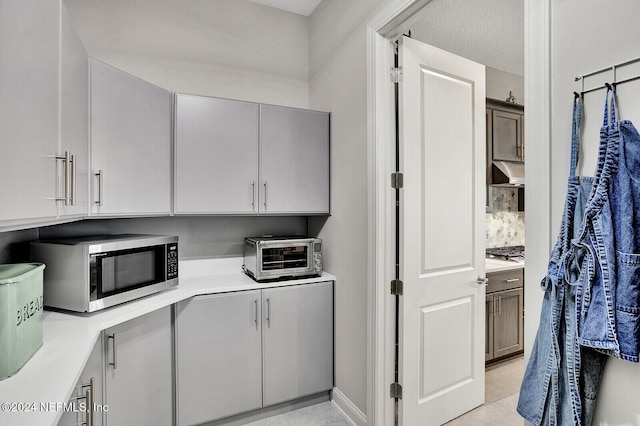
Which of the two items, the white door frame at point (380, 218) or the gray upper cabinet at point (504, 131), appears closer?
the white door frame at point (380, 218)

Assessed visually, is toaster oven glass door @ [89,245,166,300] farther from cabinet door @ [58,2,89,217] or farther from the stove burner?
the stove burner

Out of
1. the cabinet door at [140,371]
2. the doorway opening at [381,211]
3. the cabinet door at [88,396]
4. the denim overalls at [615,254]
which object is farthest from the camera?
the doorway opening at [381,211]

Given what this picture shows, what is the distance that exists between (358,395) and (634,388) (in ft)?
5.08

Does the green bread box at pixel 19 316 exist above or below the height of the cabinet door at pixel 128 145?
below

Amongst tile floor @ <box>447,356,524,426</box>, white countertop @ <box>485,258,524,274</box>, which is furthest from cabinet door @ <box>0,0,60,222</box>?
white countertop @ <box>485,258,524,274</box>

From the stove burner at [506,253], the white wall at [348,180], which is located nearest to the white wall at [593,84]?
the white wall at [348,180]

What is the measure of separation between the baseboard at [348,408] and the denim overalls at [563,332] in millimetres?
1305

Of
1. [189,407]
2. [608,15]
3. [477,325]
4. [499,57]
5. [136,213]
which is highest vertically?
[499,57]

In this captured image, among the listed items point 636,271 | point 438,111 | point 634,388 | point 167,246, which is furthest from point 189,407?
point 438,111

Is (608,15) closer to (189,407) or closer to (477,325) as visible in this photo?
(477,325)

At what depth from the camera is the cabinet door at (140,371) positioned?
5.17ft

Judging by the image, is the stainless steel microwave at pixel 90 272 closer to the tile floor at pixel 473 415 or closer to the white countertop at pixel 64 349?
the white countertop at pixel 64 349

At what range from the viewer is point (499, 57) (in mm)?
3129

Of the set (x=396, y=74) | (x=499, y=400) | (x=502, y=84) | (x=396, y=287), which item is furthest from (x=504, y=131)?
(x=499, y=400)
